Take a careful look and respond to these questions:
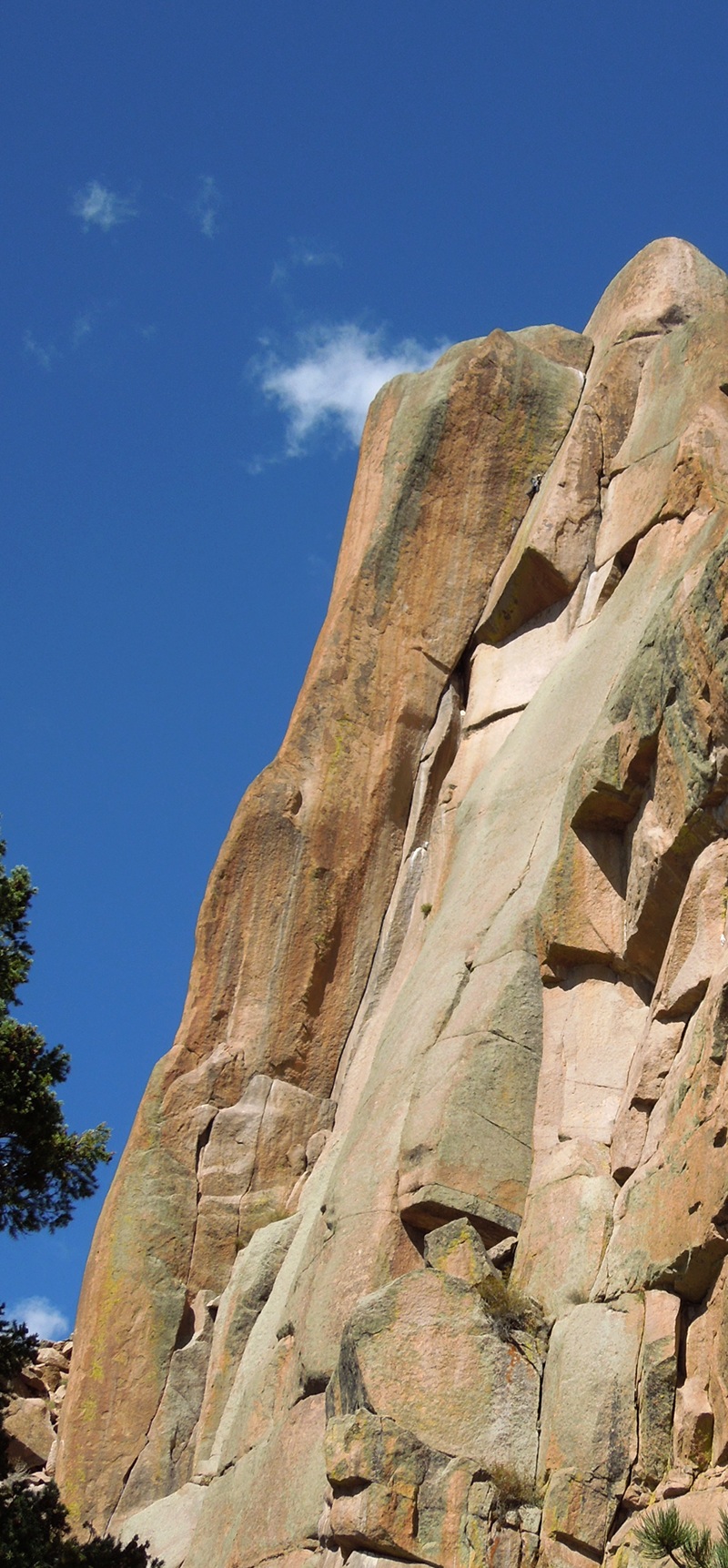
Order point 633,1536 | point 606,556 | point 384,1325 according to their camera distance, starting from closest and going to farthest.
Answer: point 633,1536 < point 384,1325 < point 606,556

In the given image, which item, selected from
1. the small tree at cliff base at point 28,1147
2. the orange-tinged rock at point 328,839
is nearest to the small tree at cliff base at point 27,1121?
the small tree at cliff base at point 28,1147

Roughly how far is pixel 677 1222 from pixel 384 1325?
2.93 m

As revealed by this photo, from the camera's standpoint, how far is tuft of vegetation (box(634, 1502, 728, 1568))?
11.9 m

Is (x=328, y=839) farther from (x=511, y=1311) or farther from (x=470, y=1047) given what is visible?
(x=511, y=1311)

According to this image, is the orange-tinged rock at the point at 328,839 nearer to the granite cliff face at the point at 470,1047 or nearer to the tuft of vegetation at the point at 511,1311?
the granite cliff face at the point at 470,1047

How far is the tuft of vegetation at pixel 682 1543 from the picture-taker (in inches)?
469

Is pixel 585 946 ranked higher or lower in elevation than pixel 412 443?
lower

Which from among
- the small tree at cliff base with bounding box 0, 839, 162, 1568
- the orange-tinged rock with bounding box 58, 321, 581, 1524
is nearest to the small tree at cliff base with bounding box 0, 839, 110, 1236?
the small tree at cliff base with bounding box 0, 839, 162, 1568

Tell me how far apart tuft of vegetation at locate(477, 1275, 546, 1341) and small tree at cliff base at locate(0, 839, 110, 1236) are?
388 cm

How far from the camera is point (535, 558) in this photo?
26141mm

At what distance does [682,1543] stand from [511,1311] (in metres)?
4.96

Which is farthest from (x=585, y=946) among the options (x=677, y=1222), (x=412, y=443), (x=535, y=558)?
(x=412, y=443)

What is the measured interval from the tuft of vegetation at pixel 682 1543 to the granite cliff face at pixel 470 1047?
1.37 meters

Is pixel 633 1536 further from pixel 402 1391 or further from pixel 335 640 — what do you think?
pixel 335 640
